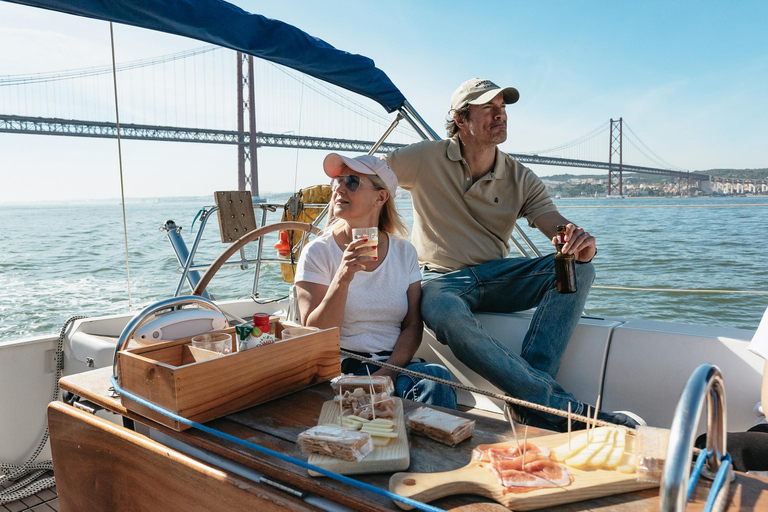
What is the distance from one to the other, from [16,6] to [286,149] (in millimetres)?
16213

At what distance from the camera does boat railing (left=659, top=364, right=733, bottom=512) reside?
0.53 meters

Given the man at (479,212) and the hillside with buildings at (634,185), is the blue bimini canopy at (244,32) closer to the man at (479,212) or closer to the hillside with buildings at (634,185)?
the man at (479,212)

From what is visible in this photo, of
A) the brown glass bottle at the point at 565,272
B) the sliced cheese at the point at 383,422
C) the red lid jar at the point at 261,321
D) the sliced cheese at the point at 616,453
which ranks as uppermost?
the brown glass bottle at the point at 565,272

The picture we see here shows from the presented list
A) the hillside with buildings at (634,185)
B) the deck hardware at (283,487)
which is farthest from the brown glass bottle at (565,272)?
the hillside with buildings at (634,185)

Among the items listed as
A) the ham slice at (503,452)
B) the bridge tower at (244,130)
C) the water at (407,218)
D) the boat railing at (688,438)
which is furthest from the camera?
the bridge tower at (244,130)

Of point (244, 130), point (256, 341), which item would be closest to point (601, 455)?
point (256, 341)

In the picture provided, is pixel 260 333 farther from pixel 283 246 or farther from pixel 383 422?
pixel 283 246

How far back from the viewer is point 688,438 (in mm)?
535

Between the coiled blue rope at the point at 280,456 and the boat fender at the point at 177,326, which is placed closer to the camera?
the coiled blue rope at the point at 280,456

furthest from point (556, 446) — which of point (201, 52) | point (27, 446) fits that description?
point (201, 52)

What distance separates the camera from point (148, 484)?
97cm

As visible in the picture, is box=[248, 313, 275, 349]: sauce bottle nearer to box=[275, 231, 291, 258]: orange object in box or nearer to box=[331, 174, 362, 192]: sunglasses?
box=[331, 174, 362, 192]: sunglasses

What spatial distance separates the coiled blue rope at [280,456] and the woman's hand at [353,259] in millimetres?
589

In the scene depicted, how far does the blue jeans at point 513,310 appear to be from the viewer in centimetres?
145
